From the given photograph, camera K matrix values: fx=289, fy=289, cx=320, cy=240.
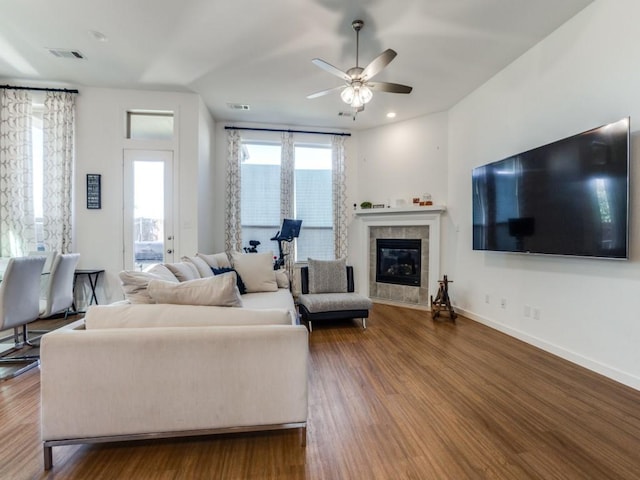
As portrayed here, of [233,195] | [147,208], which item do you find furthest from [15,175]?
[233,195]

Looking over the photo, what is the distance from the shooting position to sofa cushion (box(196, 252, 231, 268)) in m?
3.69

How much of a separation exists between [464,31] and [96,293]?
5741 mm

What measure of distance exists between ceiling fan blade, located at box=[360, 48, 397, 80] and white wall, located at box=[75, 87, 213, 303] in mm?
2762

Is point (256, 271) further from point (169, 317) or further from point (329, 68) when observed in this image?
point (329, 68)

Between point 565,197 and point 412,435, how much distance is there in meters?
2.49

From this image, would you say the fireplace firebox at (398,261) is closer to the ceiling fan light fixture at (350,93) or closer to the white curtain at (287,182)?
the white curtain at (287,182)

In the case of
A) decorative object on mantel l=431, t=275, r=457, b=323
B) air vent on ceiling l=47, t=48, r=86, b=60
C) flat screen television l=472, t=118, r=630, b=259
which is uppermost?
air vent on ceiling l=47, t=48, r=86, b=60

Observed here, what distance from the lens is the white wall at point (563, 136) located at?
91.1 inches

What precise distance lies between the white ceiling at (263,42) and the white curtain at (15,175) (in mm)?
385

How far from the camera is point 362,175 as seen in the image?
564 cm

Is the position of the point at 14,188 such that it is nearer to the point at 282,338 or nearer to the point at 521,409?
the point at 282,338

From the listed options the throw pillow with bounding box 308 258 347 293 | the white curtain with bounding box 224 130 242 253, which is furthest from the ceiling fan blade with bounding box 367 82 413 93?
the white curtain with bounding box 224 130 242 253

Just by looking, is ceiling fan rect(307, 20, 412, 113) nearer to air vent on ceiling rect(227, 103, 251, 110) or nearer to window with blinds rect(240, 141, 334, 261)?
air vent on ceiling rect(227, 103, 251, 110)

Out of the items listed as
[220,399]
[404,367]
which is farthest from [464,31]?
[220,399]
